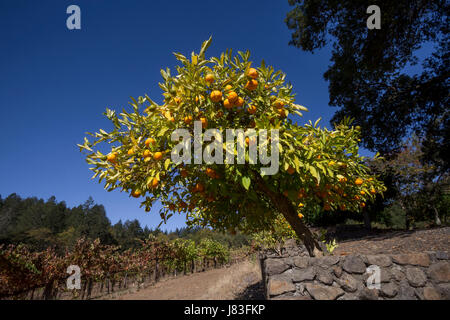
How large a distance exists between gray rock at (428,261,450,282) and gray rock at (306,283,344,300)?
3.92 feet

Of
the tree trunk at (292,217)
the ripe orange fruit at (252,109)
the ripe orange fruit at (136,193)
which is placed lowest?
the tree trunk at (292,217)

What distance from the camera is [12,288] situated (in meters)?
8.99

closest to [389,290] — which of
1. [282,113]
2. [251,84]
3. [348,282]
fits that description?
[348,282]

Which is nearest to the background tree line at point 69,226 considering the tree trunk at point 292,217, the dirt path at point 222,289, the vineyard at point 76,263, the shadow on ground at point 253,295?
the vineyard at point 76,263

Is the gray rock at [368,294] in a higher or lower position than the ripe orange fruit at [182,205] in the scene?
lower

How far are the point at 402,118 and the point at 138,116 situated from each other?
899 centimetres

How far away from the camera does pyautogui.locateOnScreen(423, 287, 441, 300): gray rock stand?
2532mm

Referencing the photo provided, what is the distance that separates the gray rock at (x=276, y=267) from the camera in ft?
8.86

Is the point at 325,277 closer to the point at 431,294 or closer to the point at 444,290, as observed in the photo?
the point at 431,294

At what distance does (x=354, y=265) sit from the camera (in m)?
2.65

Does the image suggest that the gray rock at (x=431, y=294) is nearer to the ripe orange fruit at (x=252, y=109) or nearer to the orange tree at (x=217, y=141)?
the orange tree at (x=217, y=141)

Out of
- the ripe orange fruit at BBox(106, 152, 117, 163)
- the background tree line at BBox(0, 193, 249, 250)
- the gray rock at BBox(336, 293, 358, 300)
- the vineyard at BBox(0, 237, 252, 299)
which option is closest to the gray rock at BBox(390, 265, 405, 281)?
the gray rock at BBox(336, 293, 358, 300)
